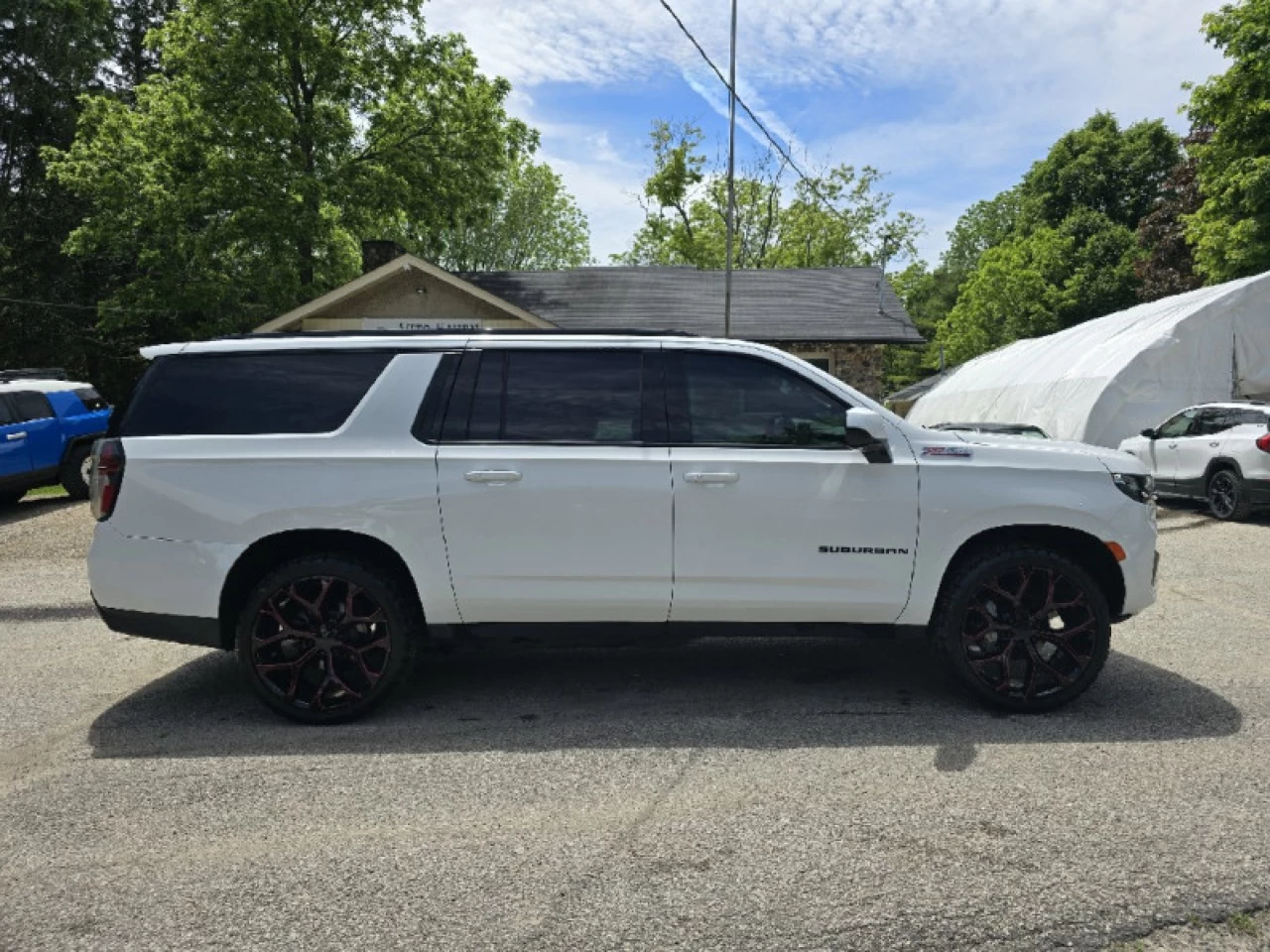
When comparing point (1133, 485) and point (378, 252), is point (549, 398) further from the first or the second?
point (378, 252)

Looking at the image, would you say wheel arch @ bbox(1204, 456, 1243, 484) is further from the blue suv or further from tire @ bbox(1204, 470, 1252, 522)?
the blue suv

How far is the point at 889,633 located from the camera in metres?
4.30

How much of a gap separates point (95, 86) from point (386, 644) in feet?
135

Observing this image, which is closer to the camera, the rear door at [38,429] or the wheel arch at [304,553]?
the wheel arch at [304,553]

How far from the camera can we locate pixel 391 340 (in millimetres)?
4422

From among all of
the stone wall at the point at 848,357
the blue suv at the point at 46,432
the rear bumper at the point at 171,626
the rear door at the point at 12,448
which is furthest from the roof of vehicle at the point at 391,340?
the stone wall at the point at 848,357

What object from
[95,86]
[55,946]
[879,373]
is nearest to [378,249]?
[879,373]

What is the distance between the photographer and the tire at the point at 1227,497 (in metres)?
11.4

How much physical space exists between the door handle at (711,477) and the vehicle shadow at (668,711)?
1.17m

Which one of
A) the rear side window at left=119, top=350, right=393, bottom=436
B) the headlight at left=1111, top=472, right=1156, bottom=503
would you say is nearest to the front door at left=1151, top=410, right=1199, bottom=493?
the headlight at left=1111, top=472, right=1156, bottom=503

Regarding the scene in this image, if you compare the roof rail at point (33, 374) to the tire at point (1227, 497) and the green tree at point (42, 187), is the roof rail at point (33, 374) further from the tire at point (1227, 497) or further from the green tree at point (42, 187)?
the green tree at point (42, 187)

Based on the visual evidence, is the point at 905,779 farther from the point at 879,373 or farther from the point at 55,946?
the point at 879,373

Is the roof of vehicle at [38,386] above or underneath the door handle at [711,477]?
above

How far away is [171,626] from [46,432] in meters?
11.0
